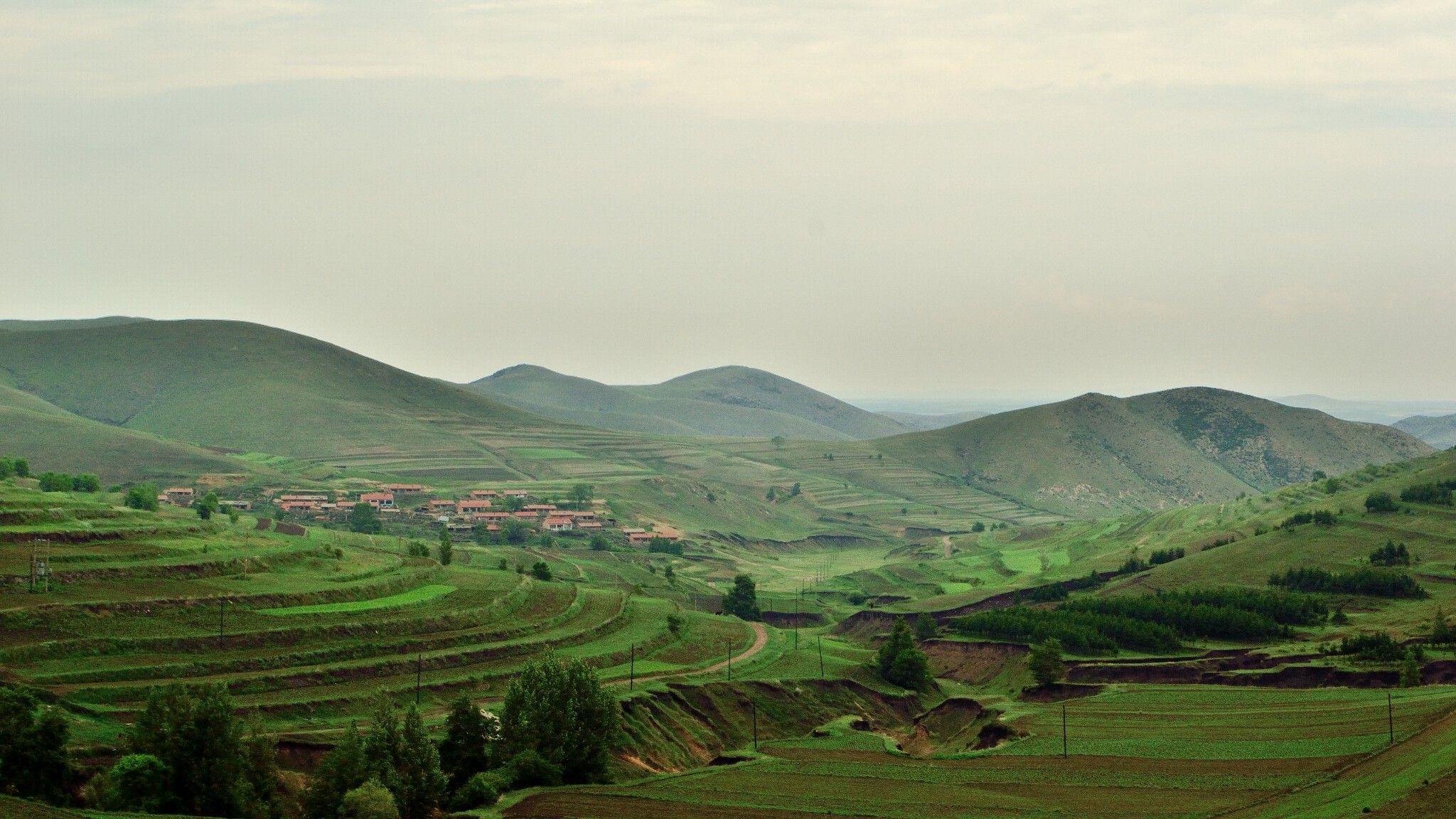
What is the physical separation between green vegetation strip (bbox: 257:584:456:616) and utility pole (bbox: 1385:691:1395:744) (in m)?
84.4

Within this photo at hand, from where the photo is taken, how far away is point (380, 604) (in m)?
130

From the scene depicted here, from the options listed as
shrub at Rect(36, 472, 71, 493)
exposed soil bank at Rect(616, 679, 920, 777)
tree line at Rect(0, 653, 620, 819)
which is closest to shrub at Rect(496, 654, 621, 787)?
tree line at Rect(0, 653, 620, 819)

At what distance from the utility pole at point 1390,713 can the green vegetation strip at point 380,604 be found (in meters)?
84.4

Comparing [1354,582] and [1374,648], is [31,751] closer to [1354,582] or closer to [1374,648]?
[1374,648]

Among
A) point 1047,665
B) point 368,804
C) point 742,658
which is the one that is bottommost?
point 742,658

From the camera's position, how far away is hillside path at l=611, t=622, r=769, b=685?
128m

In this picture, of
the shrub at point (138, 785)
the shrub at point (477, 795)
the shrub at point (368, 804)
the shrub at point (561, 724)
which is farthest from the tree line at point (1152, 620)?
the shrub at point (138, 785)

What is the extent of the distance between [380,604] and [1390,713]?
284 ft

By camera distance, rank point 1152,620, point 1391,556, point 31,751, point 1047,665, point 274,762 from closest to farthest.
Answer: point 31,751, point 274,762, point 1047,665, point 1152,620, point 1391,556

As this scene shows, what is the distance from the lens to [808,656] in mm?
155000

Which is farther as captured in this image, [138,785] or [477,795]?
[477,795]

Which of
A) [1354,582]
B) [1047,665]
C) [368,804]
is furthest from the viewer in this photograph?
[1354,582]

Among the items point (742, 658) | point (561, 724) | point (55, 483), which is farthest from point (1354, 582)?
point (55, 483)

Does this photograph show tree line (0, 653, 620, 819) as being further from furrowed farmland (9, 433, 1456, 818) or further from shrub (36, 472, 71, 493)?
shrub (36, 472, 71, 493)
